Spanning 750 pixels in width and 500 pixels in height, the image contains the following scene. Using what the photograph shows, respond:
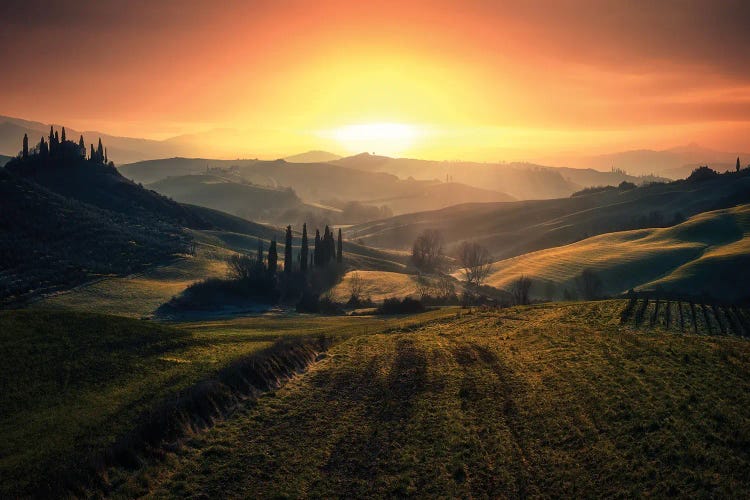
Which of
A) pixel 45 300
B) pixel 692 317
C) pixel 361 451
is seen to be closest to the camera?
pixel 361 451

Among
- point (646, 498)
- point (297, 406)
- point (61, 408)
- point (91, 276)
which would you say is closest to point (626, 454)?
point (646, 498)

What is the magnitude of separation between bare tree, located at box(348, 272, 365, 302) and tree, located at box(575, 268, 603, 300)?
5401 centimetres

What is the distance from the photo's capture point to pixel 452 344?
50156 millimetres

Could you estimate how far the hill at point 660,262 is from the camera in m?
117

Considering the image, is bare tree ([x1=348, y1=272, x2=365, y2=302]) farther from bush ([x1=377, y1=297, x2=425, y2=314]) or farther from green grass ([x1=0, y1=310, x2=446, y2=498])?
green grass ([x1=0, y1=310, x2=446, y2=498])

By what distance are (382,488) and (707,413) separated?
59.0 ft

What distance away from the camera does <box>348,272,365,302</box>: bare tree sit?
118 meters

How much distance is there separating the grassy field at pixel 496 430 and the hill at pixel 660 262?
275 ft

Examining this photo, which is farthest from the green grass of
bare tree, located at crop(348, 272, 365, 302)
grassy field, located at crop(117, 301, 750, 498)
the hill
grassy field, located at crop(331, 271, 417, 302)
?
the hill

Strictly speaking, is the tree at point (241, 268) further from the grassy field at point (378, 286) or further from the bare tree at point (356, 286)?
the bare tree at point (356, 286)

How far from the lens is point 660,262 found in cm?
14325

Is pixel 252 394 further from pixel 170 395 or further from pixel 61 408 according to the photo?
pixel 61 408

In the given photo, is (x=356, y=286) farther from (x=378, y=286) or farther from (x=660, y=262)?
(x=660, y=262)

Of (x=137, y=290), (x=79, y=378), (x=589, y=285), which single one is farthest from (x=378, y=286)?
(x=79, y=378)
